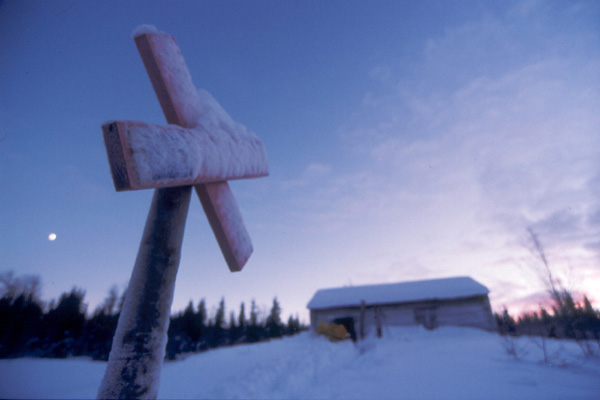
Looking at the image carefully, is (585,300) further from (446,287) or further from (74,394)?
(74,394)

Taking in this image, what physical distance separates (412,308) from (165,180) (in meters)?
19.1

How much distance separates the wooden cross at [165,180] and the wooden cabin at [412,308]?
1685 centimetres

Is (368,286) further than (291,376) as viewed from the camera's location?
Yes

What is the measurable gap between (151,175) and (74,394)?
6892 millimetres

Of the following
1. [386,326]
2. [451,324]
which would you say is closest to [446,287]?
[451,324]

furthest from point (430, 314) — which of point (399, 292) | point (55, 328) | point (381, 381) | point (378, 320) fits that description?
point (55, 328)

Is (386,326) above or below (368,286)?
below

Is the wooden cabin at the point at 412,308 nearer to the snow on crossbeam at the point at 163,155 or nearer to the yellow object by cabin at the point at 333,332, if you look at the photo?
the yellow object by cabin at the point at 333,332

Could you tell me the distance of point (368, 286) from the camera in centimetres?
2170

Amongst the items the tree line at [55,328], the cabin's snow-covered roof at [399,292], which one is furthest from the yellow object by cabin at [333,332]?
the tree line at [55,328]

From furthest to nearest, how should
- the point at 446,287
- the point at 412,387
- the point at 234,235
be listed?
the point at 446,287 < the point at 412,387 < the point at 234,235

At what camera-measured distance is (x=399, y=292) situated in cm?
1909

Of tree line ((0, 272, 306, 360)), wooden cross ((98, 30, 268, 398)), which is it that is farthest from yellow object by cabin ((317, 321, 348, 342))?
wooden cross ((98, 30, 268, 398))

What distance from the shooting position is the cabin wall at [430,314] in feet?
53.3
